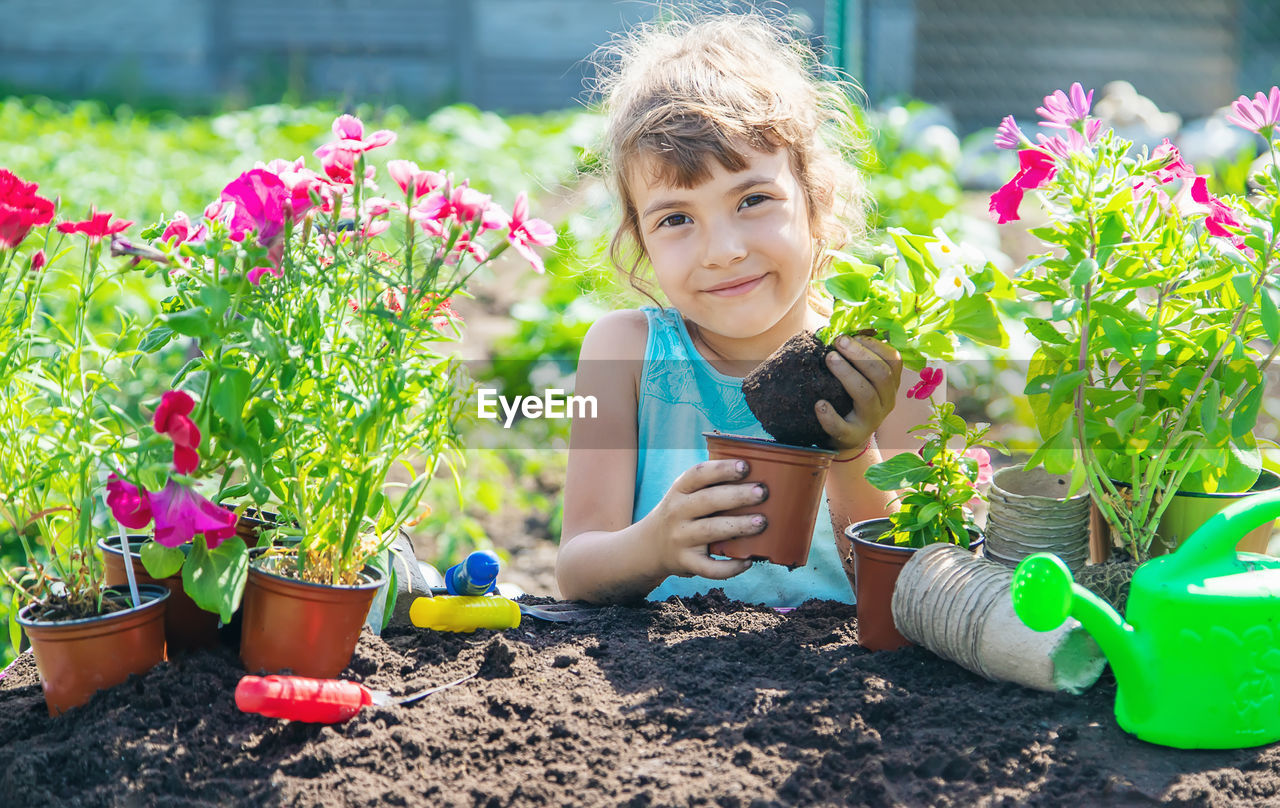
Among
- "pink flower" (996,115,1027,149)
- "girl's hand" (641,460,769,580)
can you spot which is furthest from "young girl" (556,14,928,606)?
"pink flower" (996,115,1027,149)

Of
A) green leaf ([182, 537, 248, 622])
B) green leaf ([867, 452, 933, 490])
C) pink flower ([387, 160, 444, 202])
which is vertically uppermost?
pink flower ([387, 160, 444, 202])

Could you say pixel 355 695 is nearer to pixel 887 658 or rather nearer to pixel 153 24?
pixel 887 658

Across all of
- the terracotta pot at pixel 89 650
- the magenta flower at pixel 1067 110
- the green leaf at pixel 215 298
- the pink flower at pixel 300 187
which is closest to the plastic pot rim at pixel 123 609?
the terracotta pot at pixel 89 650

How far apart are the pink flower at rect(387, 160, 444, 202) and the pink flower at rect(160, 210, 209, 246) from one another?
24 centimetres

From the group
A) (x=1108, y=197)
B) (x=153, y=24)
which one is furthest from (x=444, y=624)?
(x=153, y=24)

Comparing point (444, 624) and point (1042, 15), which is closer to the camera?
point (444, 624)

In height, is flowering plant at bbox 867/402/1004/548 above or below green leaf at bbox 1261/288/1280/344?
below

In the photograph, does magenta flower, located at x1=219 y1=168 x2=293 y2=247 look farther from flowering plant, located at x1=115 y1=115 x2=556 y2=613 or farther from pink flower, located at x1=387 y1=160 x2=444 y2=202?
pink flower, located at x1=387 y1=160 x2=444 y2=202

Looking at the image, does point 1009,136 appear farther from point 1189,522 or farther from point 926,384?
point 1189,522

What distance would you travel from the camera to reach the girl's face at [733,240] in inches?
74.0

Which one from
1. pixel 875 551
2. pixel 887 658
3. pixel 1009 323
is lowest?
pixel 887 658

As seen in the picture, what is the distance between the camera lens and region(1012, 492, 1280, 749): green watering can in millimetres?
1123

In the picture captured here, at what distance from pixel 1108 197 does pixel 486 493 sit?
8.87ft

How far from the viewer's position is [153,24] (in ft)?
44.6
